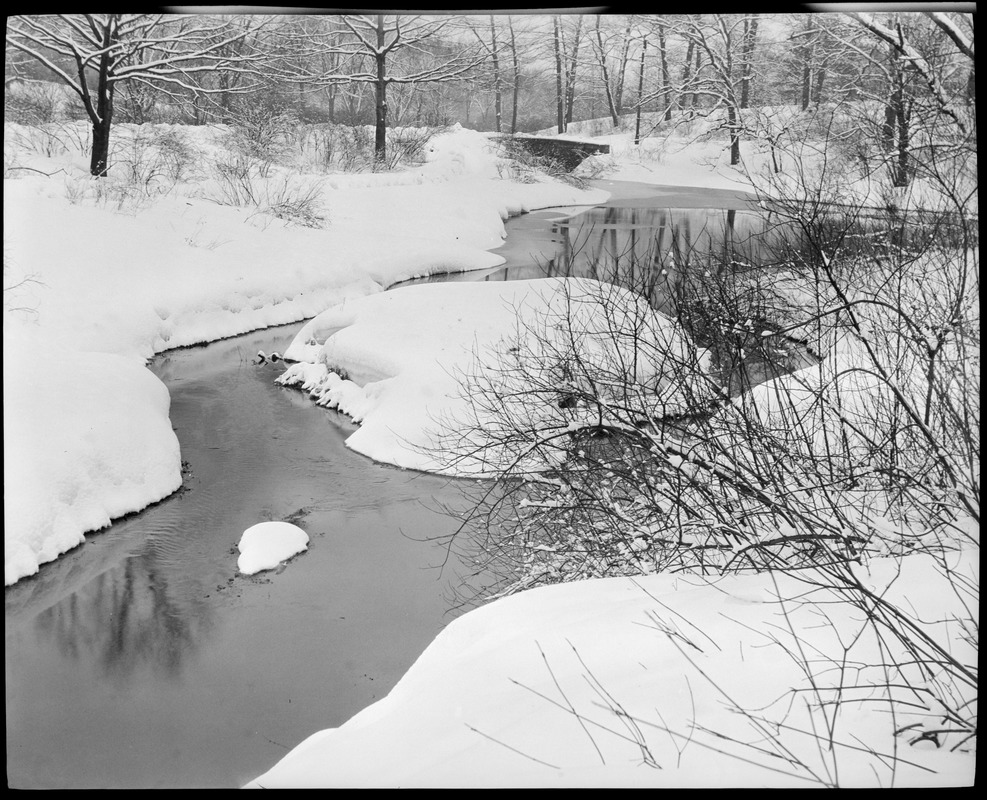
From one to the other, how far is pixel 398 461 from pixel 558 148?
339 cm

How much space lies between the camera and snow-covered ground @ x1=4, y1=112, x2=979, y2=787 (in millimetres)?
2303

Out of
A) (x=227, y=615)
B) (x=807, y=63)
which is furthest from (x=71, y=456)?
(x=807, y=63)

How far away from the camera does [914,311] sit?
393cm

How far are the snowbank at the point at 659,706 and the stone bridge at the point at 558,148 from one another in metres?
4.17

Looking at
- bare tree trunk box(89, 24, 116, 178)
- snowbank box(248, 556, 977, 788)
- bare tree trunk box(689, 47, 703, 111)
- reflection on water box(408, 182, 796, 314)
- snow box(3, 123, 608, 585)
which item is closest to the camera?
snowbank box(248, 556, 977, 788)

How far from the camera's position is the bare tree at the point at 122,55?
19.3 feet

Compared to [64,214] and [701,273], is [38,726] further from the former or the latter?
[64,214]

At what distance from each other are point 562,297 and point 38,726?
5.12m

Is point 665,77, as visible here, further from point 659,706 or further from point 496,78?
point 659,706

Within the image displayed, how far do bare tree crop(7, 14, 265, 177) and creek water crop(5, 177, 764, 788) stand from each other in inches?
122

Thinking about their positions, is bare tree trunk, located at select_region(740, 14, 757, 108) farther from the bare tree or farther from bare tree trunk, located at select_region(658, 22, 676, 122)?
the bare tree

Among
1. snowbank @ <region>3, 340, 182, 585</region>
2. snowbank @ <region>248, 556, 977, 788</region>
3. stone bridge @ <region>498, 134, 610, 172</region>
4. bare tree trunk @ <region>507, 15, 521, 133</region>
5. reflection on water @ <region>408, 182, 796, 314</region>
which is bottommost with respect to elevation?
snowbank @ <region>3, 340, 182, 585</region>

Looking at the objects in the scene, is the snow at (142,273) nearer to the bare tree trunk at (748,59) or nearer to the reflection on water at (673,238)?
Result: the reflection on water at (673,238)

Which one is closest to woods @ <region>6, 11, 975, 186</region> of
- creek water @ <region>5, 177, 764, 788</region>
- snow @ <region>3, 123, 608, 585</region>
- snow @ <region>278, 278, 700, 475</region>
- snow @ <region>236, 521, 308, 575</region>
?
creek water @ <region>5, 177, 764, 788</region>
